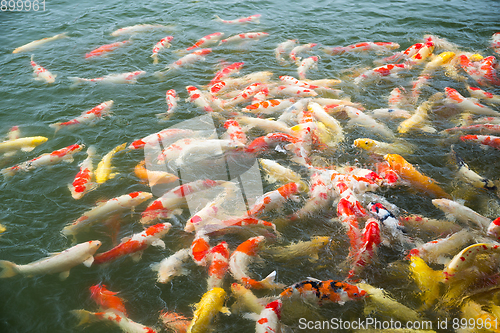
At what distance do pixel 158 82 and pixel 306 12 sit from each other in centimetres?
647

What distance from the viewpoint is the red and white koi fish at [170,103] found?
262 inches

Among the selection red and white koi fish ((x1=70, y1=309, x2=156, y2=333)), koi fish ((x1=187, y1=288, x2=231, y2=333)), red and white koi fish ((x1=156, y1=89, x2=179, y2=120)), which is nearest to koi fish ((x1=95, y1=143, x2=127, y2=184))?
red and white koi fish ((x1=156, y1=89, x2=179, y2=120))

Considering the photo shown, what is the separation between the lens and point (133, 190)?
5.08 m

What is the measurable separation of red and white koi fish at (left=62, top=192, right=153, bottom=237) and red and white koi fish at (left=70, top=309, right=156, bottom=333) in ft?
4.13

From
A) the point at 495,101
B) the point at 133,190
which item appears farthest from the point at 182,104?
the point at 495,101

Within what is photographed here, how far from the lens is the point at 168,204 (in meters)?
4.69

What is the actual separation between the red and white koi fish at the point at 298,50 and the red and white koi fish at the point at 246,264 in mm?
5810

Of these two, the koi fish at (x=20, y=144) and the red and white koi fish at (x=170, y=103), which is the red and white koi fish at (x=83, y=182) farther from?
the red and white koi fish at (x=170, y=103)

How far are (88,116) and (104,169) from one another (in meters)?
1.81

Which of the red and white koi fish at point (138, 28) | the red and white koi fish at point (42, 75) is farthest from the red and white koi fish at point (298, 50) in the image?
the red and white koi fish at point (42, 75)

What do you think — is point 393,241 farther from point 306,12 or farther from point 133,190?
point 306,12

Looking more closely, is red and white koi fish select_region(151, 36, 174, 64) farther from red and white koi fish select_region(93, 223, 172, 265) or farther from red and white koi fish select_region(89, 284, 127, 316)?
red and white koi fish select_region(89, 284, 127, 316)

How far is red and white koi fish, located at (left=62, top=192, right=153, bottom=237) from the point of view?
4.49 metres

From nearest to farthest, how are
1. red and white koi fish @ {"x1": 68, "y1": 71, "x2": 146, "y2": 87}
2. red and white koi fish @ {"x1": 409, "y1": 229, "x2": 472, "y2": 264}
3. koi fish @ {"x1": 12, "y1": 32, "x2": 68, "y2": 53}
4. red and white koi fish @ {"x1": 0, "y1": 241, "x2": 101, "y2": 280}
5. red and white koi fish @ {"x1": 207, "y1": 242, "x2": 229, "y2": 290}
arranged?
1. red and white koi fish @ {"x1": 207, "y1": 242, "x2": 229, "y2": 290}
2. red and white koi fish @ {"x1": 409, "y1": 229, "x2": 472, "y2": 264}
3. red and white koi fish @ {"x1": 0, "y1": 241, "x2": 101, "y2": 280}
4. red and white koi fish @ {"x1": 68, "y1": 71, "x2": 146, "y2": 87}
5. koi fish @ {"x1": 12, "y1": 32, "x2": 68, "y2": 53}
